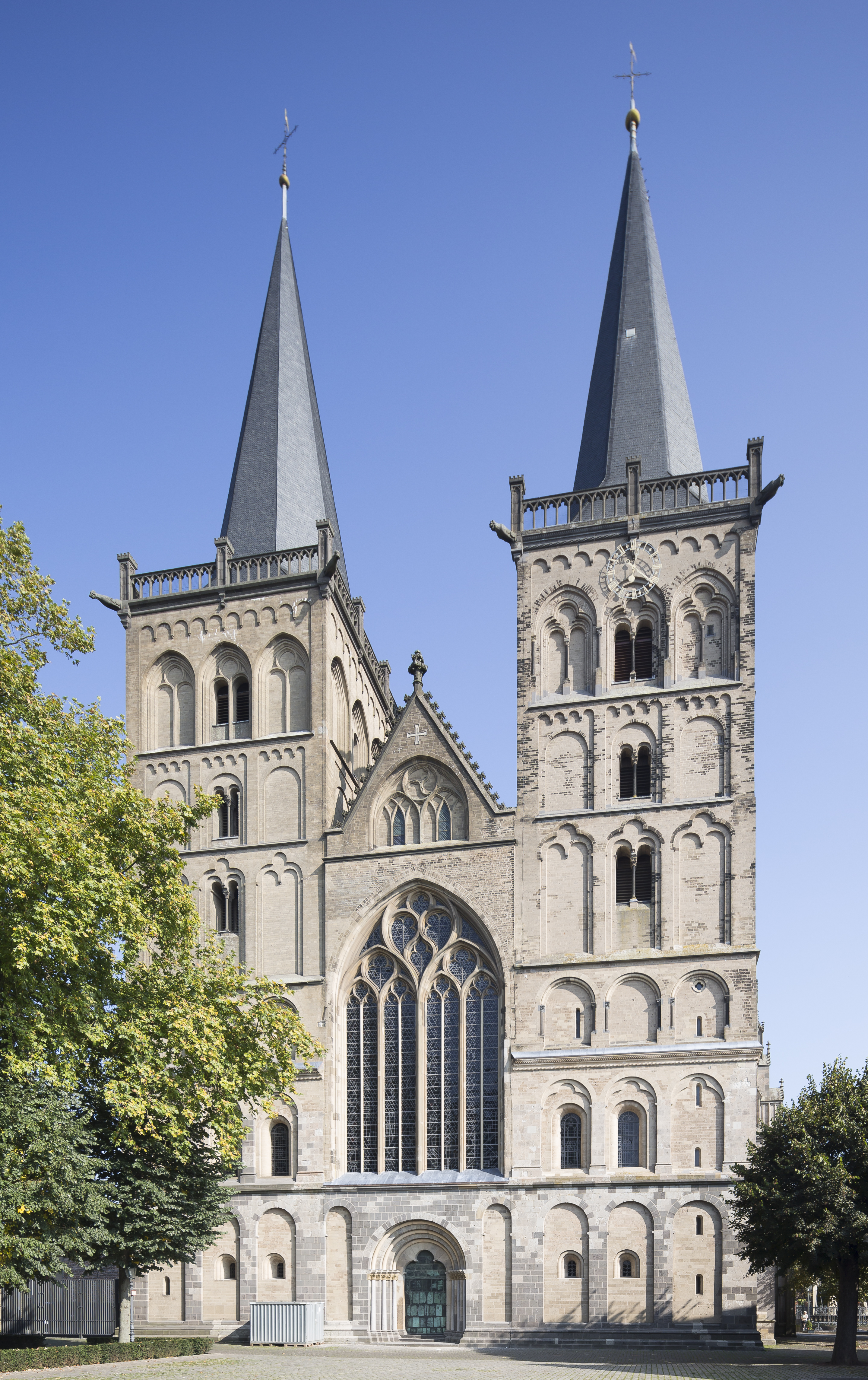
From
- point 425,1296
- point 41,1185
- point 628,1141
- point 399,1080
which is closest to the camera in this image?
point 41,1185

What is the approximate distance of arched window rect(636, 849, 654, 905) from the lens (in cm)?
3803

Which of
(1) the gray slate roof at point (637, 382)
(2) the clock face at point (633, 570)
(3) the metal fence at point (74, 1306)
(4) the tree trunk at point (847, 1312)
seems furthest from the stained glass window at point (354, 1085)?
(1) the gray slate roof at point (637, 382)

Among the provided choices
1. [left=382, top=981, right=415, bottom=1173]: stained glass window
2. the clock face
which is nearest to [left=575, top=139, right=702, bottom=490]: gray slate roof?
the clock face

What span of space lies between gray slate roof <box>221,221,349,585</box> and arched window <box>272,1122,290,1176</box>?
1773 centimetres

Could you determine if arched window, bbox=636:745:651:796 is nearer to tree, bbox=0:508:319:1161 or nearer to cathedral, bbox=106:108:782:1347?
cathedral, bbox=106:108:782:1347

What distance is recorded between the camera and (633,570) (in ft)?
134

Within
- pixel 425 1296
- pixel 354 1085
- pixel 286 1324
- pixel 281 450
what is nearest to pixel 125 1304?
pixel 286 1324

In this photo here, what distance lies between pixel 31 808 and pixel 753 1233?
18.9 m

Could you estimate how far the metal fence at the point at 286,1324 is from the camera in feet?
115

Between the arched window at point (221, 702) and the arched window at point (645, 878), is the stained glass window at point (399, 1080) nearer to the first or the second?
the arched window at point (645, 878)

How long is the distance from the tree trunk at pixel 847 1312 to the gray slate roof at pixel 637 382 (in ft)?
73.9

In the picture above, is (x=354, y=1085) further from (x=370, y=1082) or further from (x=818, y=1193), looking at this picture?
(x=818, y=1193)

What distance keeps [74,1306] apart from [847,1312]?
22289 mm

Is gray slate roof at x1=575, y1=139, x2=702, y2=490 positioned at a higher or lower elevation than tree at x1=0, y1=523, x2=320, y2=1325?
higher
